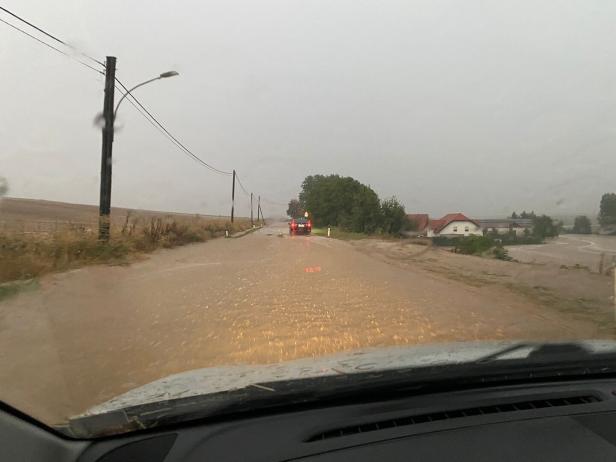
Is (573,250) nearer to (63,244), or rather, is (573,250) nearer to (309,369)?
(63,244)

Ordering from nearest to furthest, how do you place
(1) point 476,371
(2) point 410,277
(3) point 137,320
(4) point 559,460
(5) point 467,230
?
1. (4) point 559,460
2. (1) point 476,371
3. (3) point 137,320
4. (2) point 410,277
5. (5) point 467,230

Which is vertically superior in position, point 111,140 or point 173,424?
point 111,140

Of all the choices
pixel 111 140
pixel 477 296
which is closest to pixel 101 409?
pixel 477 296

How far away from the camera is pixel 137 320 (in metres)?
7.60

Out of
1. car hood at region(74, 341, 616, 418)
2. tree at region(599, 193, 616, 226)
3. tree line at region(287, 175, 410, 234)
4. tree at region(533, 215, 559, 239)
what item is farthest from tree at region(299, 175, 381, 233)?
car hood at region(74, 341, 616, 418)

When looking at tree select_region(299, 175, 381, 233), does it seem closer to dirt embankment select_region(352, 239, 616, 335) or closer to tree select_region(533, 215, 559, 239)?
dirt embankment select_region(352, 239, 616, 335)

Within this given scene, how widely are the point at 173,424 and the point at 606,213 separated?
10.5 m

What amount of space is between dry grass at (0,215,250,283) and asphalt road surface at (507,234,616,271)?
12202 mm

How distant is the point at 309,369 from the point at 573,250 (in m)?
14.1

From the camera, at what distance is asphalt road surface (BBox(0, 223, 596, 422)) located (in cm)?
505

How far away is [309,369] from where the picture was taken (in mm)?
2809

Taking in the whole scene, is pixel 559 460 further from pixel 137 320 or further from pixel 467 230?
pixel 467 230

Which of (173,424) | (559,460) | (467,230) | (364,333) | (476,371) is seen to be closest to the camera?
(559,460)

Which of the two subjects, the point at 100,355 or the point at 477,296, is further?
the point at 477,296
